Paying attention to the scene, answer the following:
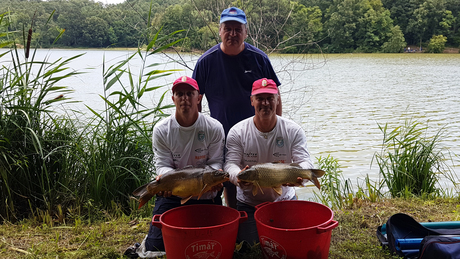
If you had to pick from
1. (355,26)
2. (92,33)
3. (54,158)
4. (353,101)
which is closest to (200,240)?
(54,158)

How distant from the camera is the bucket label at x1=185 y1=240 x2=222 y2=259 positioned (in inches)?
98.4

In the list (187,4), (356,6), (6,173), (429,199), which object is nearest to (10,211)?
(6,173)

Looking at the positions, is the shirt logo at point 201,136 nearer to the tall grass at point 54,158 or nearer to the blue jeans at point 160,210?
the blue jeans at point 160,210

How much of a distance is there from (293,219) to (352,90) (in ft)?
51.7

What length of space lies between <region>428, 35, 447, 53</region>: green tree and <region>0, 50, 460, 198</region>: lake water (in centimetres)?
2390

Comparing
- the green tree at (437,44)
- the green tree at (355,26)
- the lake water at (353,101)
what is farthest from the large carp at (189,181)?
the green tree at (437,44)

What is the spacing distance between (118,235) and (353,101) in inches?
533

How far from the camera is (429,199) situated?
463 cm

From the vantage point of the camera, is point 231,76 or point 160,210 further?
point 231,76

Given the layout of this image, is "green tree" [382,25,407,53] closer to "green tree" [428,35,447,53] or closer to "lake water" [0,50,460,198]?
"green tree" [428,35,447,53]

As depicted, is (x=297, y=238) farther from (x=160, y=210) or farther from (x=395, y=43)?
(x=395, y=43)

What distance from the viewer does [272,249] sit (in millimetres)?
2578

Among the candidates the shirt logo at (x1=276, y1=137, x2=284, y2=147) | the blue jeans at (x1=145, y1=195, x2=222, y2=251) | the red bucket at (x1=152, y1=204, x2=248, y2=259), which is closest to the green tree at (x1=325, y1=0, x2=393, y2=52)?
the shirt logo at (x1=276, y1=137, x2=284, y2=147)

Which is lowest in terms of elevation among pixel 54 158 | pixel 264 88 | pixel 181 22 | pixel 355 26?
pixel 54 158
